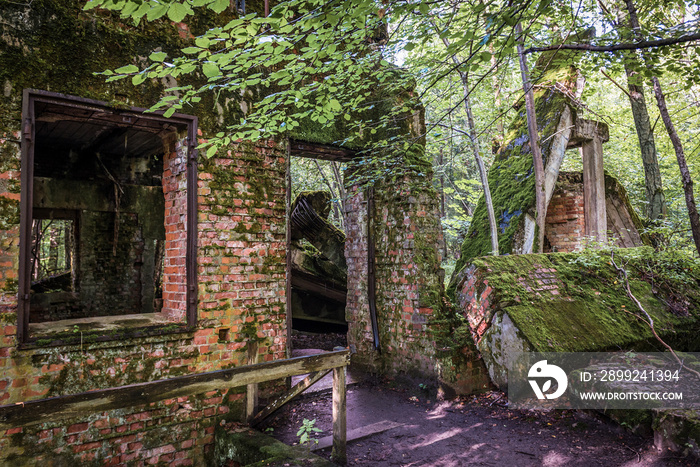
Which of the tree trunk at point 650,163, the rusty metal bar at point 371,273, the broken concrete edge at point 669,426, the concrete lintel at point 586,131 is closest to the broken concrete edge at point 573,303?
the broken concrete edge at point 669,426

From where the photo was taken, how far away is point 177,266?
410cm

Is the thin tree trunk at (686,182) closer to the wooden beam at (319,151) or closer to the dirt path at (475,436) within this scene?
the dirt path at (475,436)

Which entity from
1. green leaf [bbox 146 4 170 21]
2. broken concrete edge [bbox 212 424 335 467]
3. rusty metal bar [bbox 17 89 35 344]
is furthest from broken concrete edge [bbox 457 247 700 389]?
rusty metal bar [bbox 17 89 35 344]

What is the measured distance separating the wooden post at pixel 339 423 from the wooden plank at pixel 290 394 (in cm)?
17

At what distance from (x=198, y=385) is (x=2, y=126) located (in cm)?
248

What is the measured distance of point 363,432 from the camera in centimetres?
427

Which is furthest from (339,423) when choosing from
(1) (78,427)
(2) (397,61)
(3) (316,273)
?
(2) (397,61)

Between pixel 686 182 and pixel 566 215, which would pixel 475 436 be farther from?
pixel 566 215

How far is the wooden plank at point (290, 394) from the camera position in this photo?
361cm

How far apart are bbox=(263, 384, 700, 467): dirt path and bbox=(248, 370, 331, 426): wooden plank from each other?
366 millimetres

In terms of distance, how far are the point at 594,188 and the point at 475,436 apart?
6.34 meters

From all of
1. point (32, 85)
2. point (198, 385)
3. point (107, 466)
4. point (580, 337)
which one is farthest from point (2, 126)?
point (580, 337)

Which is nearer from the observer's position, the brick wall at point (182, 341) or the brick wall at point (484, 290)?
the brick wall at point (182, 341)

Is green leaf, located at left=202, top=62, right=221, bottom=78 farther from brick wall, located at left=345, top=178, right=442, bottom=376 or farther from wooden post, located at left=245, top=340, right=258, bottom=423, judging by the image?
brick wall, located at left=345, top=178, right=442, bottom=376
